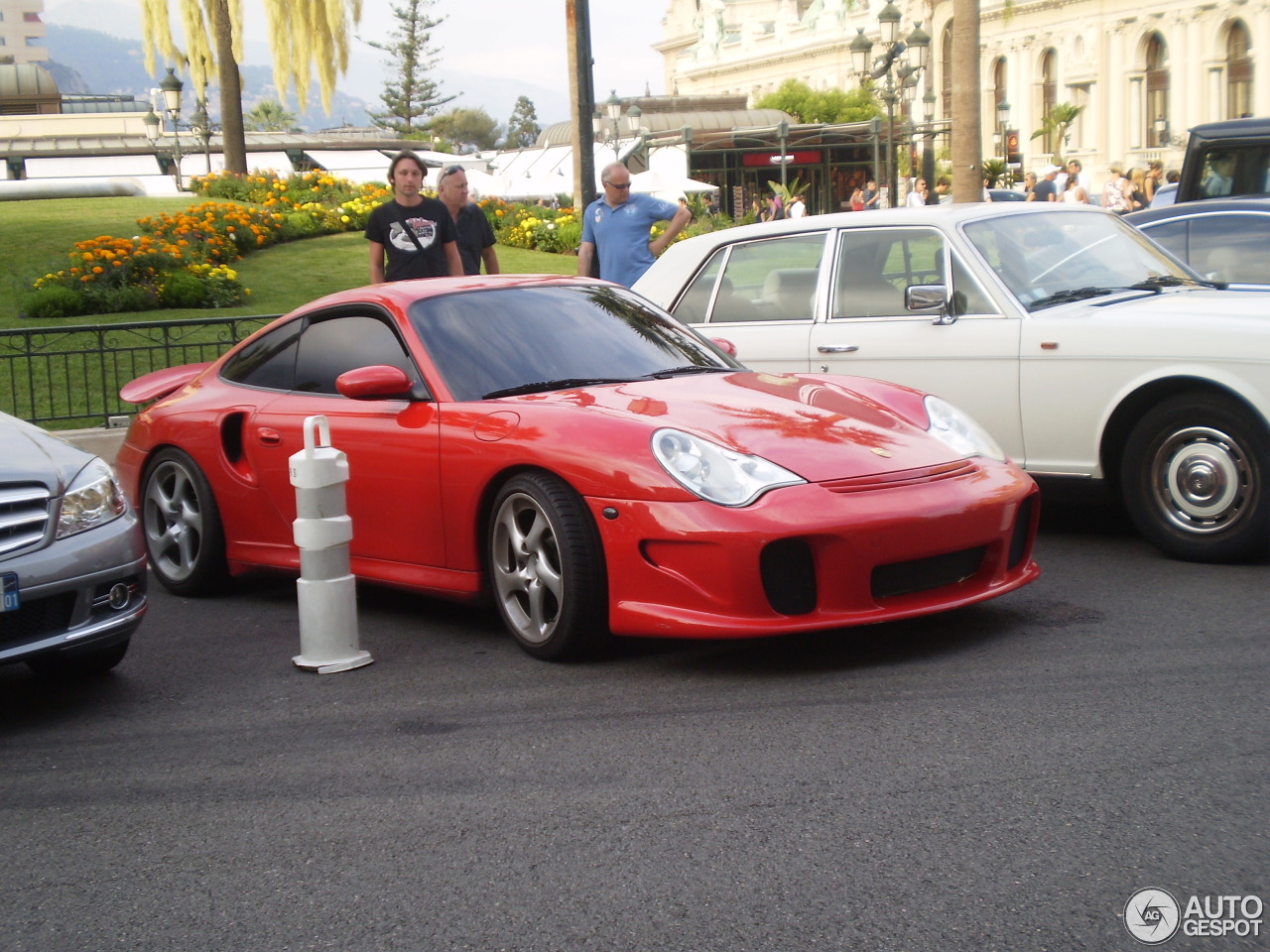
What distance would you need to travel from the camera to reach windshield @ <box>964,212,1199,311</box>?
7004 millimetres

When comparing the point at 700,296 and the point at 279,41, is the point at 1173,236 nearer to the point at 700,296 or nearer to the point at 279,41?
the point at 700,296

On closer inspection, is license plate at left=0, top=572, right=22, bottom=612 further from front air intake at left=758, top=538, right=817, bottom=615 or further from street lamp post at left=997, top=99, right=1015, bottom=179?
street lamp post at left=997, top=99, right=1015, bottom=179

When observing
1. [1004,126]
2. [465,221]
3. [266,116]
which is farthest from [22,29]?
[465,221]

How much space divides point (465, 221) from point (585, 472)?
5.85 m

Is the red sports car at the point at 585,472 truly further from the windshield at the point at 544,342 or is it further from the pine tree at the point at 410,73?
the pine tree at the point at 410,73

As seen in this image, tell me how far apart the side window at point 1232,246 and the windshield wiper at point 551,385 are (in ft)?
15.7

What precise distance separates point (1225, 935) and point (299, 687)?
3152 mm

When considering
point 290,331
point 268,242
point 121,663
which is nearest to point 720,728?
point 121,663

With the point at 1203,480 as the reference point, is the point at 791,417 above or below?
above

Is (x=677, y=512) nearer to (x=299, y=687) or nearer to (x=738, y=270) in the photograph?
(x=299, y=687)

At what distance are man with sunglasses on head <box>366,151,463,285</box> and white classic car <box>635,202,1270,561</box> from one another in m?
1.69

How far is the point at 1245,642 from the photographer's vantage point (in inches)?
192

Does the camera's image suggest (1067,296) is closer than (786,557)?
No

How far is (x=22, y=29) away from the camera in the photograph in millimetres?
161500
